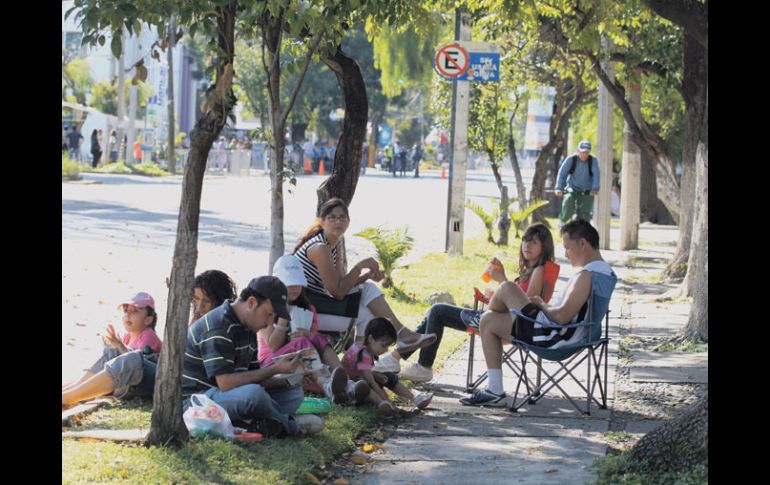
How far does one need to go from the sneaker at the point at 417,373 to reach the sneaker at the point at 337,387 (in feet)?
3.44

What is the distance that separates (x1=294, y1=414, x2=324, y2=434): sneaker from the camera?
639 cm

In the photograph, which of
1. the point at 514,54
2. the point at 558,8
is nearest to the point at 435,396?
the point at 558,8

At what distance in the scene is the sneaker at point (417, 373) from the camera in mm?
8234

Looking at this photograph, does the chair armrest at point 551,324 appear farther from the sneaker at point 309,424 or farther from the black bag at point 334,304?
the sneaker at point 309,424

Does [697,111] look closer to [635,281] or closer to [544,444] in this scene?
[635,281]

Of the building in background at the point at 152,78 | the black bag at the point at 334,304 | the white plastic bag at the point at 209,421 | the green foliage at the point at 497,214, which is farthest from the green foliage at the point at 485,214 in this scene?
the building in background at the point at 152,78

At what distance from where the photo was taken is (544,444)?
6.56 metres

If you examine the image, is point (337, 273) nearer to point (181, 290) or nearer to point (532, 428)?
point (532, 428)

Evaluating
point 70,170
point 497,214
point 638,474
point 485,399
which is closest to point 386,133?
point 70,170

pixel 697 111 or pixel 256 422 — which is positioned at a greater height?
pixel 697 111

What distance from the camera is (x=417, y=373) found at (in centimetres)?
823

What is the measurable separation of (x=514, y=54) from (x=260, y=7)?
49.8 ft

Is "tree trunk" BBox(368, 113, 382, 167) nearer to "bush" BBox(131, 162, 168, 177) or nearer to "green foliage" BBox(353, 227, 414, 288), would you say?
"bush" BBox(131, 162, 168, 177)

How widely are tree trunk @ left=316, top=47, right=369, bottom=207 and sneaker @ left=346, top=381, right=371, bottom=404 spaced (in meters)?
2.84
